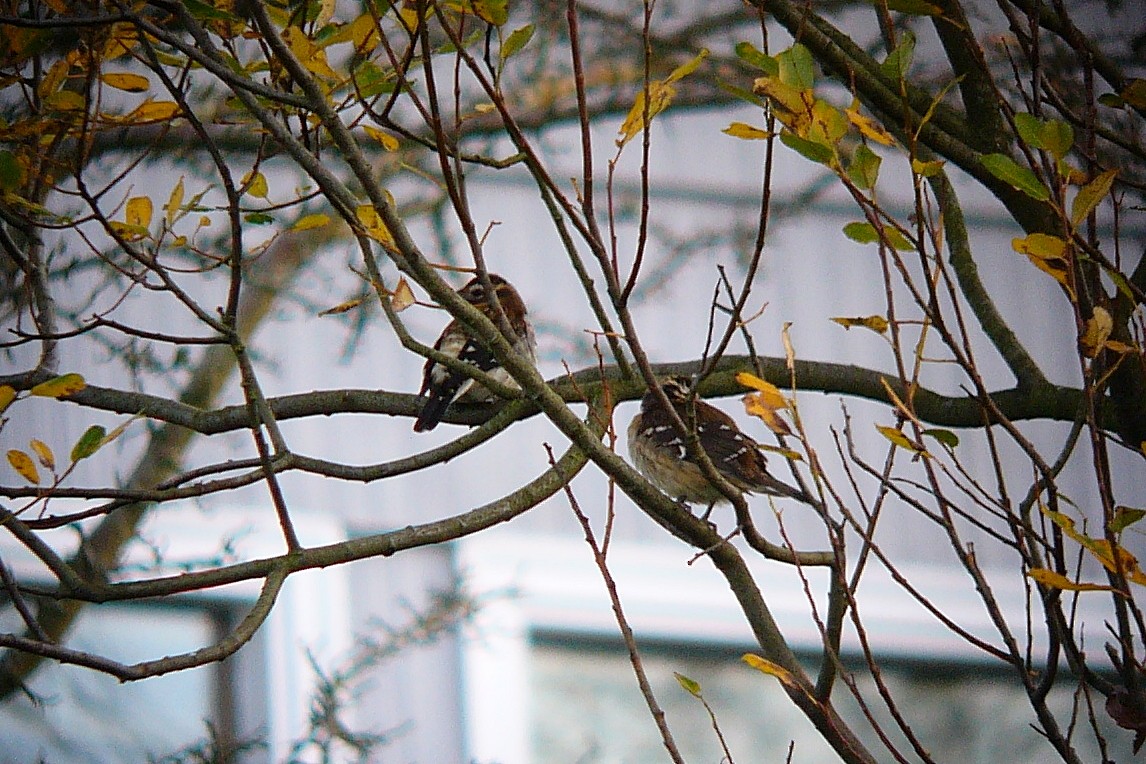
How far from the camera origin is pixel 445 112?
5801mm

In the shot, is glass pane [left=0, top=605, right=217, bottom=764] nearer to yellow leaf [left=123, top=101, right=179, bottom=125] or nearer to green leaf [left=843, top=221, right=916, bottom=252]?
yellow leaf [left=123, top=101, right=179, bottom=125]

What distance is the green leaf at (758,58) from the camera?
1.65 m

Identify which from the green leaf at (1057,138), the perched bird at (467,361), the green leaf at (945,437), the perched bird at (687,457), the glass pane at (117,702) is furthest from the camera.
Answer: the glass pane at (117,702)

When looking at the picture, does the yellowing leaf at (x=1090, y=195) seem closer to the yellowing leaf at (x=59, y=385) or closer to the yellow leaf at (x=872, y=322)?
the yellow leaf at (x=872, y=322)

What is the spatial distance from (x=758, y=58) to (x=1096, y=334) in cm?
57

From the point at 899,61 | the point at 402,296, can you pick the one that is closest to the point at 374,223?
the point at 402,296

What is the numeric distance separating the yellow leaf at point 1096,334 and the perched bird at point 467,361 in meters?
0.91

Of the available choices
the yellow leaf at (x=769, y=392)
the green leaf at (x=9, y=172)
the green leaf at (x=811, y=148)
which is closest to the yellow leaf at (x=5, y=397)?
the green leaf at (x=9, y=172)

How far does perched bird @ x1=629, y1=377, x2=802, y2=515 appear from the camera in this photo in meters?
3.46

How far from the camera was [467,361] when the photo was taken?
3.24 meters

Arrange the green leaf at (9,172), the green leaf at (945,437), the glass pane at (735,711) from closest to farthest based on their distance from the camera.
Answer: the green leaf at (945,437), the green leaf at (9,172), the glass pane at (735,711)

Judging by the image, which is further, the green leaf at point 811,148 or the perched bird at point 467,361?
the perched bird at point 467,361

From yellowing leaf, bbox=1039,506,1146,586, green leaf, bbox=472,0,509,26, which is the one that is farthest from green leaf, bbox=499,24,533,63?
yellowing leaf, bbox=1039,506,1146,586

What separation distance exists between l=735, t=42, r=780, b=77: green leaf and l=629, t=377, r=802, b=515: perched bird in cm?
158
